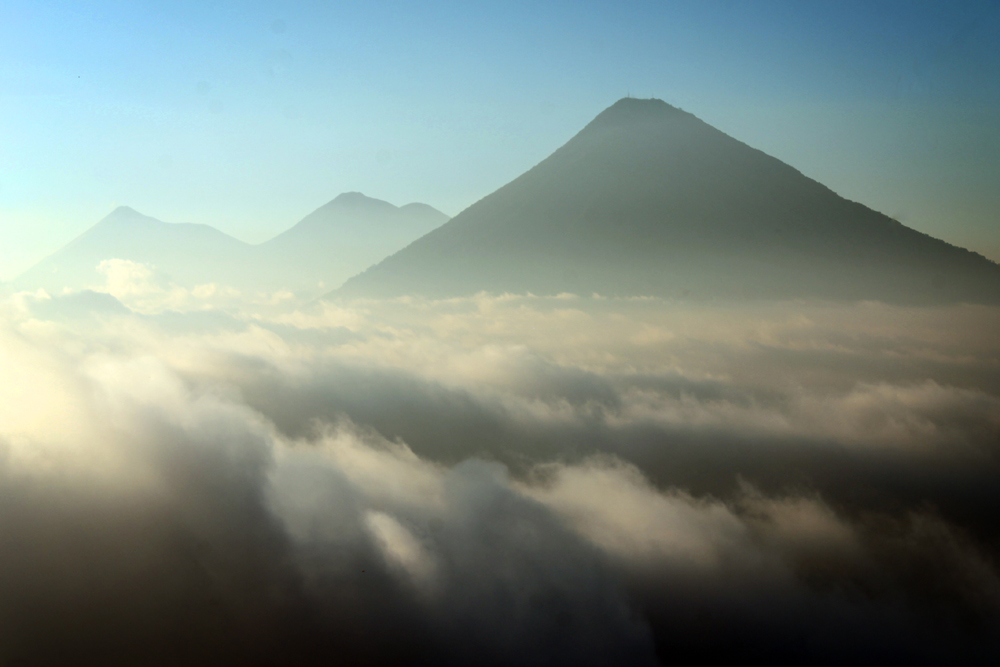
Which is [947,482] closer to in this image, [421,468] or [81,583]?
[421,468]

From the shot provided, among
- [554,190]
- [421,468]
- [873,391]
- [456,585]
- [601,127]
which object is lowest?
[456,585]

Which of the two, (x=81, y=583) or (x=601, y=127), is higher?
(x=601, y=127)

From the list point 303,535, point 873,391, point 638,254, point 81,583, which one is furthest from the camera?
point 638,254

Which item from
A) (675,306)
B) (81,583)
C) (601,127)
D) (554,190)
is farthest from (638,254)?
(81,583)

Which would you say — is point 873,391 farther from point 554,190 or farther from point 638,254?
point 554,190

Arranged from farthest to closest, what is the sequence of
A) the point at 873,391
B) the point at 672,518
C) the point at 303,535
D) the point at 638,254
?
the point at 638,254, the point at 873,391, the point at 672,518, the point at 303,535

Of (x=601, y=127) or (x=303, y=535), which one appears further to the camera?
(x=601, y=127)

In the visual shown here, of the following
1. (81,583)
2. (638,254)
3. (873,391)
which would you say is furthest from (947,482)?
(81,583)
